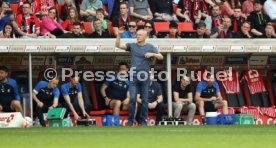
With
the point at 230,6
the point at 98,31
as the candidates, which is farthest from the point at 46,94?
the point at 230,6

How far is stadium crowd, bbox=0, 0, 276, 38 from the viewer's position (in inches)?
953

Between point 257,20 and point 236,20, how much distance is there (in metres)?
0.54

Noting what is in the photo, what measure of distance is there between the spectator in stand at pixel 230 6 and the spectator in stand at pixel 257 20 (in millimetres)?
531

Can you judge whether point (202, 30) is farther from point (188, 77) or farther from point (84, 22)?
point (84, 22)

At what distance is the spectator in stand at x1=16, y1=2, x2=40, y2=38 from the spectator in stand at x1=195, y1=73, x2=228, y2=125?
4.04 m

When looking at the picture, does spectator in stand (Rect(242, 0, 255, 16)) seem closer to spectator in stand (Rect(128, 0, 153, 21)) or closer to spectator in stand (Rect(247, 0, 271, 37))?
spectator in stand (Rect(247, 0, 271, 37))

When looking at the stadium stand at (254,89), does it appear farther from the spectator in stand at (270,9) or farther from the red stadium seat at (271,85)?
the spectator in stand at (270,9)

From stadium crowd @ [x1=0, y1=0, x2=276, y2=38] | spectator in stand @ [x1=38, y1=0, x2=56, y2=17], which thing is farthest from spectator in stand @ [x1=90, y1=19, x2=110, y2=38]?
spectator in stand @ [x1=38, y1=0, x2=56, y2=17]

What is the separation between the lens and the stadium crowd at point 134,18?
79.5 ft

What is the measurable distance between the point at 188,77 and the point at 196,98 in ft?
1.73

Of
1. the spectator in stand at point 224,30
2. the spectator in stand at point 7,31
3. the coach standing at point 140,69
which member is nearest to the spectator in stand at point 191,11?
the spectator in stand at point 224,30

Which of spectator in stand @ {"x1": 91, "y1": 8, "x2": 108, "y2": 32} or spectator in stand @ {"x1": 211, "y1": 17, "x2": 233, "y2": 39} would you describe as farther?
spectator in stand @ {"x1": 211, "y1": 17, "x2": 233, "y2": 39}

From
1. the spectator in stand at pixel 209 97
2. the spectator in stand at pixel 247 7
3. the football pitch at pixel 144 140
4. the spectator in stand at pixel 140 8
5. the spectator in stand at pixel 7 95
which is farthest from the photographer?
the spectator in stand at pixel 247 7

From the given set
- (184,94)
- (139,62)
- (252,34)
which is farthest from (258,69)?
(139,62)
